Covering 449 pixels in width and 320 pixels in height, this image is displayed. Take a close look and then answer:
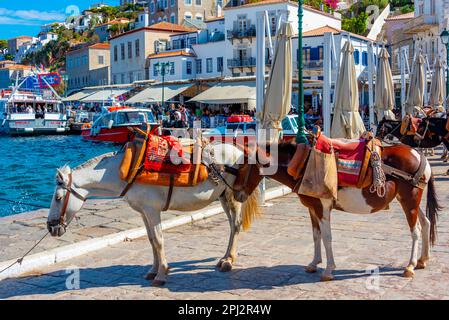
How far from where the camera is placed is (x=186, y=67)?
5653 centimetres

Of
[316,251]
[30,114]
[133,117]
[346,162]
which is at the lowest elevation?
[316,251]

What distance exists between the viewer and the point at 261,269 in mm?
6176

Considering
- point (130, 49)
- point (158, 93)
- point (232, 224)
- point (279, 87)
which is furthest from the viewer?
point (130, 49)

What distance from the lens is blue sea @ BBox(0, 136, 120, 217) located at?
15839 mm

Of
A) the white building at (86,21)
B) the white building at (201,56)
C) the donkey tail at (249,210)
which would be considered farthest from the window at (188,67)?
the white building at (86,21)

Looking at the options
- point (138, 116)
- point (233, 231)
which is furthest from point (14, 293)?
point (138, 116)

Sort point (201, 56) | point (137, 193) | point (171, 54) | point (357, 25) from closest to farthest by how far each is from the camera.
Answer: point (137, 193) < point (201, 56) < point (171, 54) < point (357, 25)

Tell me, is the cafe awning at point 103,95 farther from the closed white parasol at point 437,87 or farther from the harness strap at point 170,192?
the harness strap at point 170,192

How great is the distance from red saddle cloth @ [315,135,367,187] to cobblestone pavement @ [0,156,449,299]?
111cm

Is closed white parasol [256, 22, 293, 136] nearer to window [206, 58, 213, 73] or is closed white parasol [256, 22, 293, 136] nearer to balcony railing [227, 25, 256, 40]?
balcony railing [227, 25, 256, 40]

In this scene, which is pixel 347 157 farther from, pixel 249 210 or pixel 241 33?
pixel 241 33

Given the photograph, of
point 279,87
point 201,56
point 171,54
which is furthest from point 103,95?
point 279,87

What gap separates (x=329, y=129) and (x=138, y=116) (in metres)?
22.8

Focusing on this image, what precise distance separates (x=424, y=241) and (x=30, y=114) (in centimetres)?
4594
